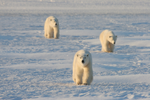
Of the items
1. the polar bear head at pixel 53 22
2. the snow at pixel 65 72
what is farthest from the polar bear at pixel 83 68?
the polar bear head at pixel 53 22

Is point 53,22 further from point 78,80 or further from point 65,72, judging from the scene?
point 78,80

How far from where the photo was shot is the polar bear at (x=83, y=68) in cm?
426

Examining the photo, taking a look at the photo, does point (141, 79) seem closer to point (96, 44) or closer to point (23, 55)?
point (23, 55)

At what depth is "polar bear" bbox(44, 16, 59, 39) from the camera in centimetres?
1005

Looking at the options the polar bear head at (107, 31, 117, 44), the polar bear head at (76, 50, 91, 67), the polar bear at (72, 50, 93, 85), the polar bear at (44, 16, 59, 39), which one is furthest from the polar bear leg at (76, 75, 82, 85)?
the polar bear at (44, 16, 59, 39)

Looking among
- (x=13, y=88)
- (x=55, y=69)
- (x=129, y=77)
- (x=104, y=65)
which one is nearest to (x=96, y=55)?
(x=104, y=65)

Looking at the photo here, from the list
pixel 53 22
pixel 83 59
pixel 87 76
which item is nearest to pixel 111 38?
pixel 53 22

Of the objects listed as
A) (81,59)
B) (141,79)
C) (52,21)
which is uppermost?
(52,21)

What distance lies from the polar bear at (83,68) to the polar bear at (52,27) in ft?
18.6

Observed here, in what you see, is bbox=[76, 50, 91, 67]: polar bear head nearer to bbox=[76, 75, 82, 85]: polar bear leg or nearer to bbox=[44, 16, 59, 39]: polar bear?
bbox=[76, 75, 82, 85]: polar bear leg

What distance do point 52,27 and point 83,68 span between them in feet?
20.3

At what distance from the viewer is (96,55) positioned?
24.0 feet

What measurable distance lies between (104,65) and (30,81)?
2.00m

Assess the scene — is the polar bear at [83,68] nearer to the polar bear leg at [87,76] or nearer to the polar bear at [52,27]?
the polar bear leg at [87,76]
